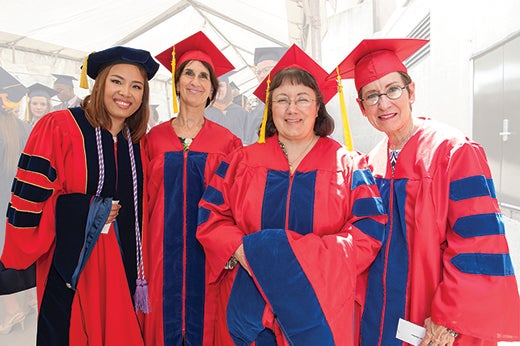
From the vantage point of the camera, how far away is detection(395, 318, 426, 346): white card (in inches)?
50.6

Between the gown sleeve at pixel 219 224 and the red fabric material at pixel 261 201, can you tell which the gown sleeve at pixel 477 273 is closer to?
the red fabric material at pixel 261 201

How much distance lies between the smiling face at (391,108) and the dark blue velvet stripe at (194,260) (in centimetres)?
93

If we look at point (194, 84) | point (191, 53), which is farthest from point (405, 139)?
point (191, 53)

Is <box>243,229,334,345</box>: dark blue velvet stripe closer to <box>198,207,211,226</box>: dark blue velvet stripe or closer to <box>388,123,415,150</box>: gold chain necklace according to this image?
<box>198,207,211,226</box>: dark blue velvet stripe

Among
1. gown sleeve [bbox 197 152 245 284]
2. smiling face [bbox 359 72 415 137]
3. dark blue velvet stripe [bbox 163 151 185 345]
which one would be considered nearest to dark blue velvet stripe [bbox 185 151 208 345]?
dark blue velvet stripe [bbox 163 151 185 345]

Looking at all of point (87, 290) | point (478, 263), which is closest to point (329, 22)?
point (478, 263)

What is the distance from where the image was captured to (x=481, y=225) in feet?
3.93

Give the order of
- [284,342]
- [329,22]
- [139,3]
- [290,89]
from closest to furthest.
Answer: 1. [284,342]
2. [290,89]
3. [139,3]
4. [329,22]

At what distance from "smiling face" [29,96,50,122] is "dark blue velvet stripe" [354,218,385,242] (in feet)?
9.97

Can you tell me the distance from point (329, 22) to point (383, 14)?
608mm

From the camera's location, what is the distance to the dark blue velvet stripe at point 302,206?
55.6 inches

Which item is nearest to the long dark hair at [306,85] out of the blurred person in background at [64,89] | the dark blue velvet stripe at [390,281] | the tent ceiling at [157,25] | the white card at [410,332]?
the dark blue velvet stripe at [390,281]

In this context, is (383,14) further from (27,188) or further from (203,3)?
(27,188)

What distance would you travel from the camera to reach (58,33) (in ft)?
9.84
